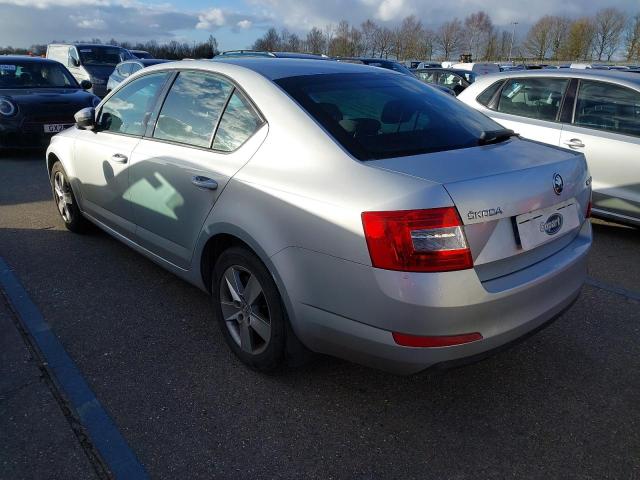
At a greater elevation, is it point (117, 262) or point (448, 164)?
point (448, 164)

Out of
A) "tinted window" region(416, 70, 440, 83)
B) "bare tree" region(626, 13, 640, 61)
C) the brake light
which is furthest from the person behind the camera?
"bare tree" region(626, 13, 640, 61)

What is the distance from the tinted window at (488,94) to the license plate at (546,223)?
13.2 feet

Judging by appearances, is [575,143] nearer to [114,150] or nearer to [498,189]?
[498,189]

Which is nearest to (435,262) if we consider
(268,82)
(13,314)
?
(268,82)

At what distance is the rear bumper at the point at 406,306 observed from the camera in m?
2.08

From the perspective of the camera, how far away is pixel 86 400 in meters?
2.62

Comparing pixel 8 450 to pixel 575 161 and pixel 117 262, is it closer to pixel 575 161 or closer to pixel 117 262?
pixel 117 262

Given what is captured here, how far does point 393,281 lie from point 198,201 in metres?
1.35

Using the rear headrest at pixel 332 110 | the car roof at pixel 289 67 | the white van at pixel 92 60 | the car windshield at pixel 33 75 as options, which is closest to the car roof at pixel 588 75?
the car roof at pixel 289 67

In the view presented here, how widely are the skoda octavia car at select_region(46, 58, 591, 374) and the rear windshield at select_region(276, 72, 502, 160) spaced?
0.5 inches

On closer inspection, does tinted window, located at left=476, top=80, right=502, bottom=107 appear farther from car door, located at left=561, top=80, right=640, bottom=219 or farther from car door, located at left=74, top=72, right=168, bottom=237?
car door, located at left=74, top=72, right=168, bottom=237

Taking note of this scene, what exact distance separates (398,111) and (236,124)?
2.86 ft

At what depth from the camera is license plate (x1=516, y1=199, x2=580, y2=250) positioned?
7.51ft

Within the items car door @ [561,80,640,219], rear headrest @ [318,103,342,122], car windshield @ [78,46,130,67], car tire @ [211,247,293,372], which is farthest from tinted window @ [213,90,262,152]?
car windshield @ [78,46,130,67]
